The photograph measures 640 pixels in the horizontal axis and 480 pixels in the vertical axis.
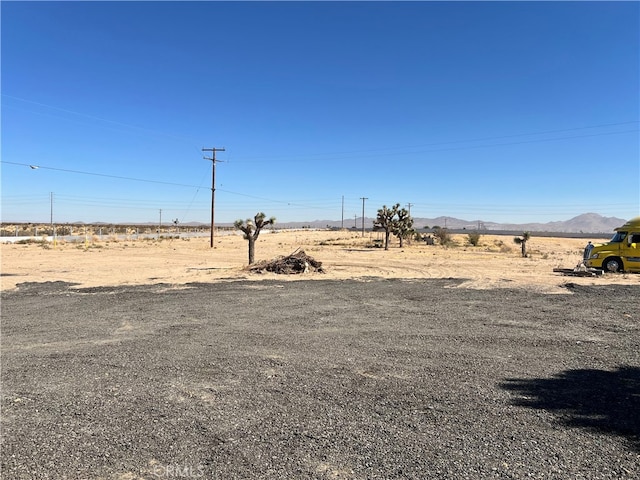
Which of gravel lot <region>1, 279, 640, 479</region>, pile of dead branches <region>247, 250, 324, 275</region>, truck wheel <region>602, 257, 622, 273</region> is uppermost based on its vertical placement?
truck wheel <region>602, 257, 622, 273</region>

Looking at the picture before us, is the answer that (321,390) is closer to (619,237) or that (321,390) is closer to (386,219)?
(619,237)

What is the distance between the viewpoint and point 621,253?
21.2 meters

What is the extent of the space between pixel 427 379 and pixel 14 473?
187 inches

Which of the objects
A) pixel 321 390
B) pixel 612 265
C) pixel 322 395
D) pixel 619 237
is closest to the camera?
pixel 322 395

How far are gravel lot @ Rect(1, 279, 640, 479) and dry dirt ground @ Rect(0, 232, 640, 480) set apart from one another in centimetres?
2

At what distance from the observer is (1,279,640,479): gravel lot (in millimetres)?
3865

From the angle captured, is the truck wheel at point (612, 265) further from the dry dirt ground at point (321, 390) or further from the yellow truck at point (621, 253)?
the dry dirt ground at point (321, 390)

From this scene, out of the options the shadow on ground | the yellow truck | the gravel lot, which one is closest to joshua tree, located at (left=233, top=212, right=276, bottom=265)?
the gravel lot

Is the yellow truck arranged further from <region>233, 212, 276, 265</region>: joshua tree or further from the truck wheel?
<region>233, 212, 276, 265</region>: joshua tree

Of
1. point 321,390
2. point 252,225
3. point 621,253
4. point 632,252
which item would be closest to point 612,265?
point 621,253

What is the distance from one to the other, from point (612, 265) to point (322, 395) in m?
21.5

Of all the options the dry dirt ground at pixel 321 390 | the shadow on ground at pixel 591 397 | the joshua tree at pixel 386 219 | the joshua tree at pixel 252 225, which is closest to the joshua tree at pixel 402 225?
the joshua tree at pixel 386 219

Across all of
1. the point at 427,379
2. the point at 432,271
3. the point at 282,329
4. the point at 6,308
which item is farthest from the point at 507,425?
the point at 432,271

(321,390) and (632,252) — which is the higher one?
(632,252)
